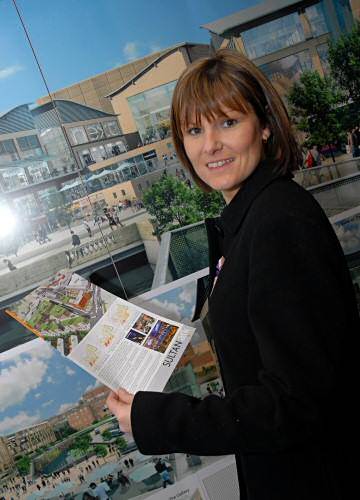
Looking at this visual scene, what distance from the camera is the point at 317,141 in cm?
198

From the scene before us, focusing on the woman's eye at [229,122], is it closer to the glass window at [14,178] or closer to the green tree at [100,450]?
the glass window at [14,178]

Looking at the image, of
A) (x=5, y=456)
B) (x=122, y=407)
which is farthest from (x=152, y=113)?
(x=5, y=456)

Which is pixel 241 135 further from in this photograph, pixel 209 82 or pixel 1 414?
pixel 1 414

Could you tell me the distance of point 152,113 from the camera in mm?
1731

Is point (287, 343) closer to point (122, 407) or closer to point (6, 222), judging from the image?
point (122, 407)

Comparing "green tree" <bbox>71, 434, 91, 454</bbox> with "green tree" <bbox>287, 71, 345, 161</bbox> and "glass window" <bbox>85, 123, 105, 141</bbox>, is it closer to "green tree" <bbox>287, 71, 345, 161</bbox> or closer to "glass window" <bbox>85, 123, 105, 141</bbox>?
"glass window" <bbox>85, 123, 105, 141</bbox>

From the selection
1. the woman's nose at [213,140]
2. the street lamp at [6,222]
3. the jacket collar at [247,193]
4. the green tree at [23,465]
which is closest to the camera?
the jacket collar at [247,193]

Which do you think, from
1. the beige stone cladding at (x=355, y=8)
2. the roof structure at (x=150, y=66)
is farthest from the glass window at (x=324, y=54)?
the roof structure at (x=150, y=66)

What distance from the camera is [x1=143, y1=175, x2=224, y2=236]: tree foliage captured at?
1.77m

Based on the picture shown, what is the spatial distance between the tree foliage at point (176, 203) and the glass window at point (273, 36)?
2.08 ft

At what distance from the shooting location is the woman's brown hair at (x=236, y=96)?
0.85 meters

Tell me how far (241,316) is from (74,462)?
4.39ft

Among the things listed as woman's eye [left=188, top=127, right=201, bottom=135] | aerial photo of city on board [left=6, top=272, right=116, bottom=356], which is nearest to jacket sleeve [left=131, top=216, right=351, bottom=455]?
woman's eye [left=188, top=127, right=201, bottom=135]

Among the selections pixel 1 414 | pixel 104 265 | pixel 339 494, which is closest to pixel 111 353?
pixel 104 265
